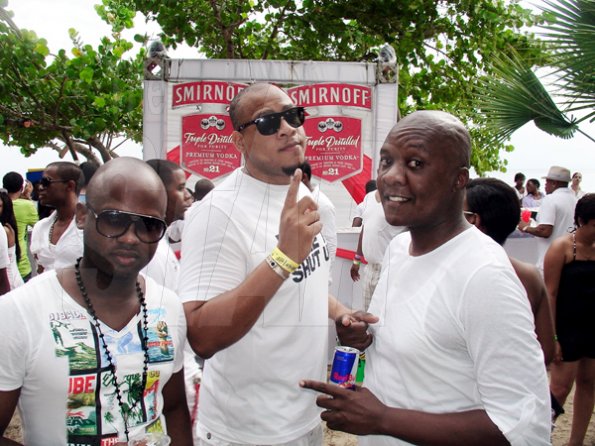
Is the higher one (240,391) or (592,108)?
(592,108)

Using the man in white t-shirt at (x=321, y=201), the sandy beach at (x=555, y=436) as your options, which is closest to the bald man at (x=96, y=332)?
the man in white t-shirt at (x=321, y=201)

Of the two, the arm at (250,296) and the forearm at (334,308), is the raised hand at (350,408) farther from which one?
the forearm at (334,308)

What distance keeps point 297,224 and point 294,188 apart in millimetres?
81

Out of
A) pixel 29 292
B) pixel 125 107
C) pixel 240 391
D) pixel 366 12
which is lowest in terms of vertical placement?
pixel 240 391

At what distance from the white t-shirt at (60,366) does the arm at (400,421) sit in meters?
0.40

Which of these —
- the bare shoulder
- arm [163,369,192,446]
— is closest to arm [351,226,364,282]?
arm [163,369,192,446]

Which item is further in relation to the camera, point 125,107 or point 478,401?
point 478,401

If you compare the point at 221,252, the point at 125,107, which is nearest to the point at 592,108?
the point at 221,252

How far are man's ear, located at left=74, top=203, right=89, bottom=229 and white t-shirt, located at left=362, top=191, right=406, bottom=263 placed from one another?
2.15 feet

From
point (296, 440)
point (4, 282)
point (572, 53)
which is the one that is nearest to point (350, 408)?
point (296, 440)

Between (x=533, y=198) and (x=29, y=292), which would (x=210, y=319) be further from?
(x=533, y=198)

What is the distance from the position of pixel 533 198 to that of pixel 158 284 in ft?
10.9

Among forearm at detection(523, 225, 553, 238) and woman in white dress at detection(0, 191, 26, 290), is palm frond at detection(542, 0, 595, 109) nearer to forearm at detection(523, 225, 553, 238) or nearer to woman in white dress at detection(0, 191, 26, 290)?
forearm at detection(523, 225, 553, 238)

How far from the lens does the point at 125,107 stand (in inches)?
39.8
